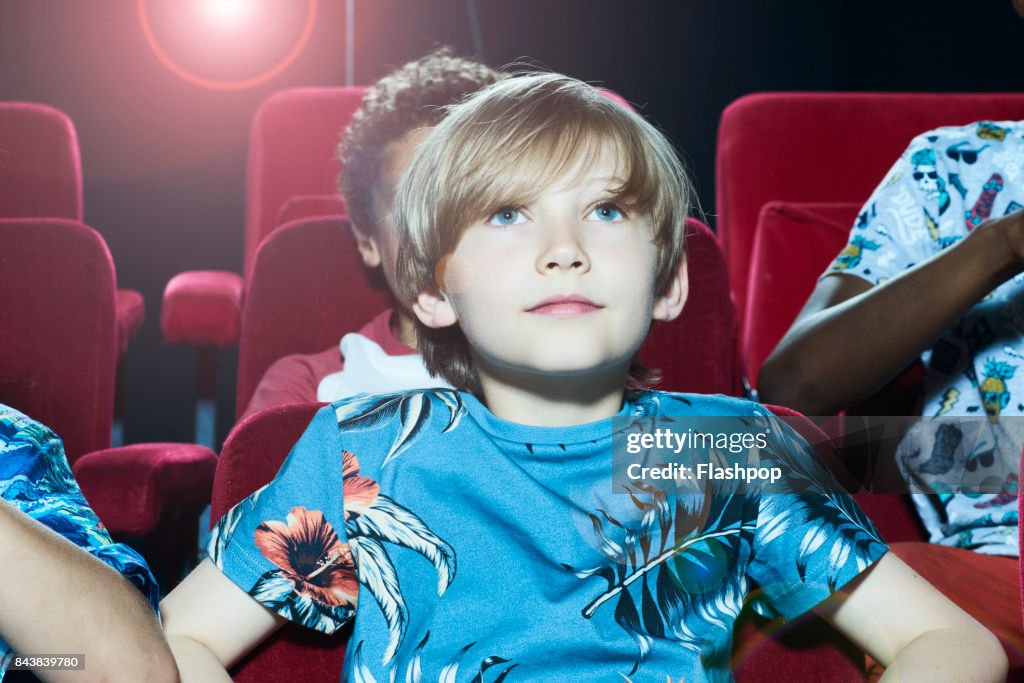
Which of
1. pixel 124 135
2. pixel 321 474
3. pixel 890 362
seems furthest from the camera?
pixel 124 135

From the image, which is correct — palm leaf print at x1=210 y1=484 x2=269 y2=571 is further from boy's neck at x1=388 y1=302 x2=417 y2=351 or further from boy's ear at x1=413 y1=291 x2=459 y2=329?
boy's neck at x1=388 y1=302 x2=417 y2=351

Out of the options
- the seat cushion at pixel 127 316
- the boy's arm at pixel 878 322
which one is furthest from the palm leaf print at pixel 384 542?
the seat cushion at pixel 127 316

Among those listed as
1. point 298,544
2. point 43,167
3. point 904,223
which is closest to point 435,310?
point 298,544

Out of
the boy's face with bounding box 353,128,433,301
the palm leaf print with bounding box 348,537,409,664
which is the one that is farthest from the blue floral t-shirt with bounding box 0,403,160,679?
the boy's face with bounding box 353,128,433,301

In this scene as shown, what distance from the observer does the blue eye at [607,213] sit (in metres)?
0.60

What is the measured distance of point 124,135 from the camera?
2184mm

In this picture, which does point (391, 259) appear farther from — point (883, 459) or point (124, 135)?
point (124, 135)

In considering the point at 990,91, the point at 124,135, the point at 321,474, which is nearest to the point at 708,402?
the point at 321,474

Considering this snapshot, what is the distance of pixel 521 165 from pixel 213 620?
12.1 inches

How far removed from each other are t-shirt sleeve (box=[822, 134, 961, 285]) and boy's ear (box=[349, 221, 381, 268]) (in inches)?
17.2

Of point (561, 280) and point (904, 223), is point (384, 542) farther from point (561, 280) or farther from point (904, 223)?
point (904, 223)

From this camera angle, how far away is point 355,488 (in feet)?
1.94

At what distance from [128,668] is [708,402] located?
14.7 inches

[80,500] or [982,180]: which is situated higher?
[982,180]
